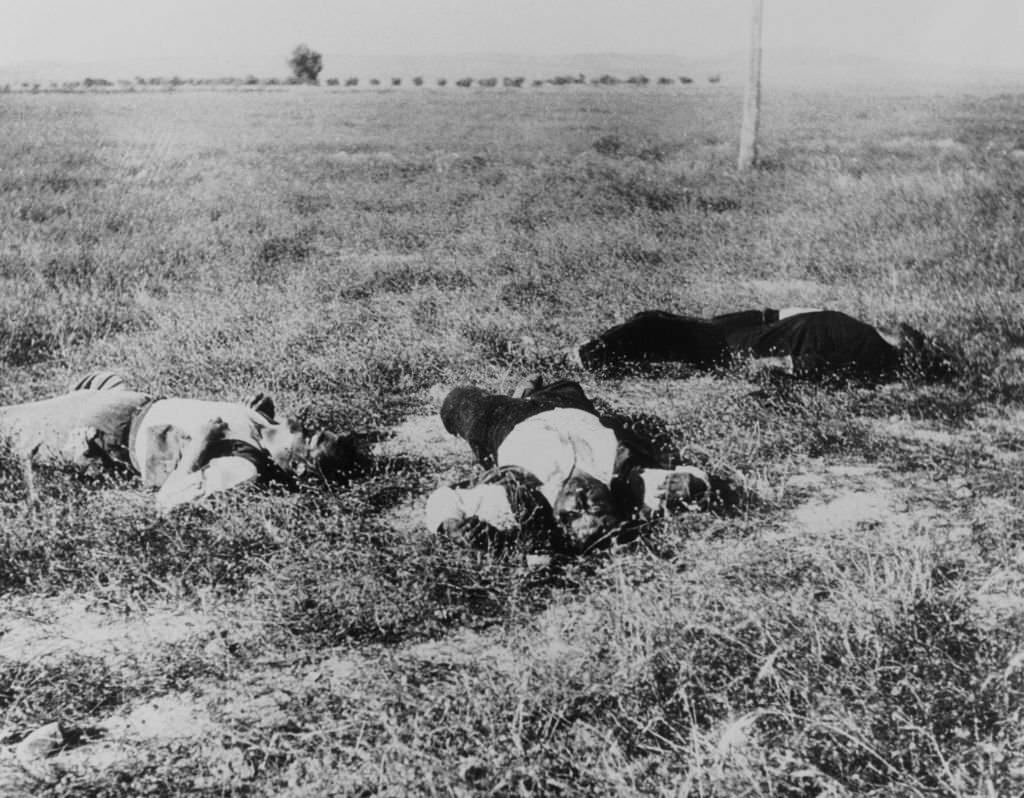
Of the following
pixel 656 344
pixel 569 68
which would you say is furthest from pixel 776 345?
pixel 569 68

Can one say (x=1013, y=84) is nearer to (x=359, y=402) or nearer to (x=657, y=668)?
(x=359, y=402)

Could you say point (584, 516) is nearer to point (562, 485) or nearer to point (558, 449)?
point (562, 485)

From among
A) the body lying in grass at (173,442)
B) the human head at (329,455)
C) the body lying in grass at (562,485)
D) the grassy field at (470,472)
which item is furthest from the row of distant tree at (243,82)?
the body lying in grass at (562,485)

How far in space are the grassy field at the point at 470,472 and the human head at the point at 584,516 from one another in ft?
0.29

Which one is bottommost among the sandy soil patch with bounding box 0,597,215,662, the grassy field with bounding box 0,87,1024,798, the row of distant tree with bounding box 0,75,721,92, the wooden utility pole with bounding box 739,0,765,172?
the sandy soil patch with bounding box 0,597,215,662

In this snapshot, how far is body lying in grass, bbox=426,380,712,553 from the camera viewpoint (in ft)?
8.30

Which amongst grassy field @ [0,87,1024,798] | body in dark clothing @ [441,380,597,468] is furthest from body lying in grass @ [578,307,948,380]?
body in dark clothing @ [441,380,597,468]

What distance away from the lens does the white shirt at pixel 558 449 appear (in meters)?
2.72

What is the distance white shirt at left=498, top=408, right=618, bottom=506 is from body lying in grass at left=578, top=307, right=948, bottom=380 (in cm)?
137

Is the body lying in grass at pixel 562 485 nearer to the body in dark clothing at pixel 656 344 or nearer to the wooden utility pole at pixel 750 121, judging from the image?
the body in dark clothing at pixel 656 344

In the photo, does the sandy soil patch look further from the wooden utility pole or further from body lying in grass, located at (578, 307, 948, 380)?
the wooden utility pole

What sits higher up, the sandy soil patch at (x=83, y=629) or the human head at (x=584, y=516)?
the human head at (x=584, y=516)

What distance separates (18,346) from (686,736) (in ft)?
13.2

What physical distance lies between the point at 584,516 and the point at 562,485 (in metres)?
0.16
